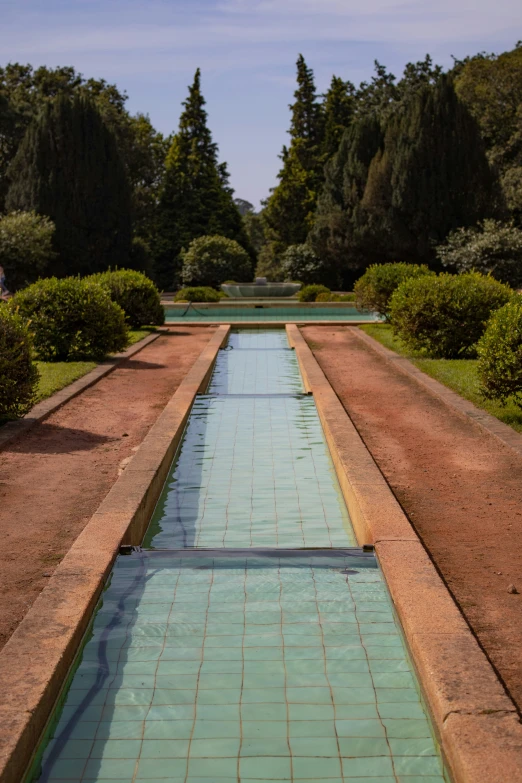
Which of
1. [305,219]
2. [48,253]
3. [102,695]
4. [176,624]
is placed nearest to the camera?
[102,695]

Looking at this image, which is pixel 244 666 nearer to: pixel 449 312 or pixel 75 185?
pixel 449 312

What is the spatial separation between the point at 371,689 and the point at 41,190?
32.7 meters

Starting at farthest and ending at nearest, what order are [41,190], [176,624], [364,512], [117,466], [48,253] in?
[41,190] → [48,253] → [117,466] → [364,512] → [176,624]

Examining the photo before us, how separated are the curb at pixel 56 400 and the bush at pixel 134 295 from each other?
11.7 ft

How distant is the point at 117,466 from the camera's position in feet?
21.3

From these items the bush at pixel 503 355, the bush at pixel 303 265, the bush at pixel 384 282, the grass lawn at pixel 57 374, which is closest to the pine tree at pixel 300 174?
the bush at pixel 303 265

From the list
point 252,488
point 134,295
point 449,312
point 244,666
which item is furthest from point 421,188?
point 244,666

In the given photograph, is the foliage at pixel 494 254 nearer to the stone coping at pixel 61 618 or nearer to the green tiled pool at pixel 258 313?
the green tiled pool at pixel 258 313

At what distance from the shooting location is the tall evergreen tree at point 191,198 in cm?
4153

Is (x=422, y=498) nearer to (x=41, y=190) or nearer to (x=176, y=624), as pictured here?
(x=176, y=624)

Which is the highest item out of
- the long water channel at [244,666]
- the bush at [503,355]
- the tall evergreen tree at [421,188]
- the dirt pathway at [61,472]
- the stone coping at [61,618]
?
the tall evergreen tree at [421,188]

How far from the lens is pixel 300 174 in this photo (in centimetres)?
4350

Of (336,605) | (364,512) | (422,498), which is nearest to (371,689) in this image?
(336,605)


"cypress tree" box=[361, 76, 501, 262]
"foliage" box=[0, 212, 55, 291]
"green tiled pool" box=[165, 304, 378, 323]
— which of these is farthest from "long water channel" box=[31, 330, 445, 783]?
"cypress tree" box=[361, 76, 501, 262]
